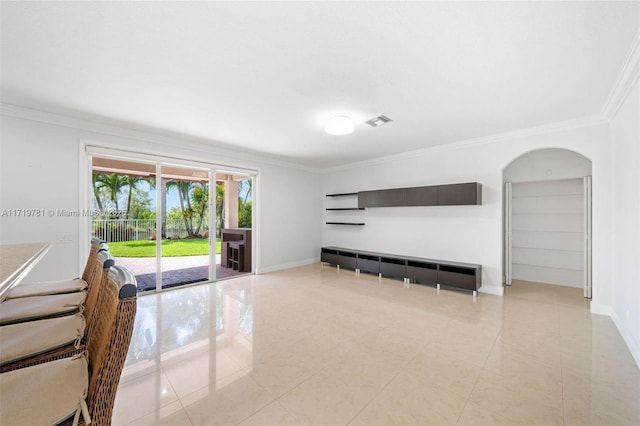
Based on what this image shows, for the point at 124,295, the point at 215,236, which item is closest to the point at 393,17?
the point at 124,295

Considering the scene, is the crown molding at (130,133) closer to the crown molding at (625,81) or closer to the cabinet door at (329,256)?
the cabinet door at (329,256)

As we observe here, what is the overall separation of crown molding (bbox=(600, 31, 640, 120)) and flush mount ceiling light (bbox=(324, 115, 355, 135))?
2469 millimetres

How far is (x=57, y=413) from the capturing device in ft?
2.76

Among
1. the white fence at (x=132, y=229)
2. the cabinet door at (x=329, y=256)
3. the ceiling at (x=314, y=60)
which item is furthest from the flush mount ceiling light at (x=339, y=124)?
the cabinet door at (x=329, y=256)

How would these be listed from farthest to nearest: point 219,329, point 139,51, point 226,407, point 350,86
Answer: point 219,329 < point 350,86 < point 139,51 < point 226,407

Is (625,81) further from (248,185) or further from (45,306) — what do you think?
(248,185)

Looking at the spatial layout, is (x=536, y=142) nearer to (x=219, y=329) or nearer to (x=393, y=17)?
(x=393, y=17)

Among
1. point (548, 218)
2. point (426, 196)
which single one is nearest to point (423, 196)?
point (426, 196)

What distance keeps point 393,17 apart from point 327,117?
5.70ft

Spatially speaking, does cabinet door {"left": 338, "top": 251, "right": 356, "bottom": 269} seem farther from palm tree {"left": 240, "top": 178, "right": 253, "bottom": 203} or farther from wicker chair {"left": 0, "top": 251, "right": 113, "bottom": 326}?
wicker chair {"left": 0, "top": 251, "right": 113, "bottom": 326}

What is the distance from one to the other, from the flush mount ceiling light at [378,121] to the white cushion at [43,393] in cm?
354

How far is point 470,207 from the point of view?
4.58 meters

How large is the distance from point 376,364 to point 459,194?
3263 millimetres

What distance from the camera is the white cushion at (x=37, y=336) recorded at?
110 centimetres
